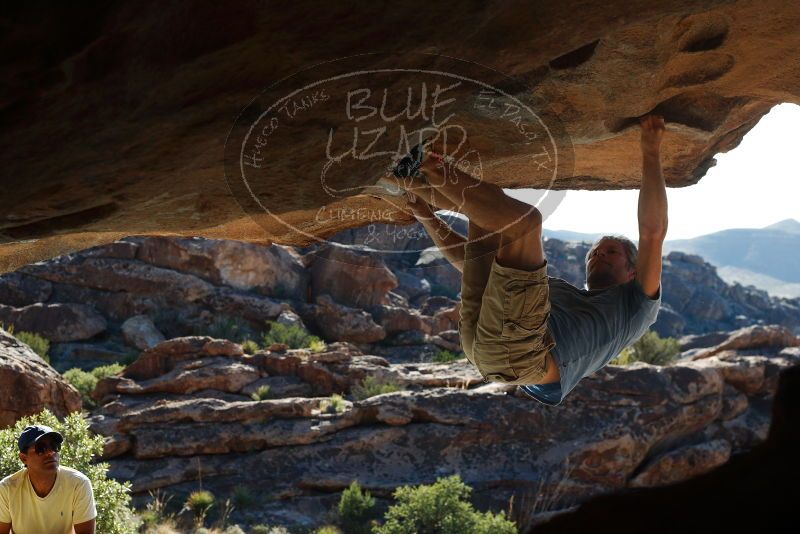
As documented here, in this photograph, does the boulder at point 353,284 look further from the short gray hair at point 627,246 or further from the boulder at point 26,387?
the short gray hair at point 627,246

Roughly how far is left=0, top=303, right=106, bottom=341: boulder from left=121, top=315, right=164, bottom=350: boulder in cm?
106

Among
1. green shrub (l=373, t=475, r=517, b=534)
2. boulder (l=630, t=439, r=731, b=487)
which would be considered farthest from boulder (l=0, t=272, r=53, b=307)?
boulder (l=630, t=439, r=731, b=487)

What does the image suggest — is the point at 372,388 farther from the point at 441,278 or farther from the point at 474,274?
the point at 441,278

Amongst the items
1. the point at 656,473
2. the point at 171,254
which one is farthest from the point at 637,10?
the point at 171,254

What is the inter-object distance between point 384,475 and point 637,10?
47.2 ft

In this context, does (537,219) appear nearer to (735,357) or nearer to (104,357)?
(735,357)

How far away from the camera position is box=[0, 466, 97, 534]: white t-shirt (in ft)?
19.1

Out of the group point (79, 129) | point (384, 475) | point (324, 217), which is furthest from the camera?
point (384, 475)

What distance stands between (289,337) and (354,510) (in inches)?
535

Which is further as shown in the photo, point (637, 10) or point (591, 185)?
point (591, 185)

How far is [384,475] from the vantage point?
16156 mm

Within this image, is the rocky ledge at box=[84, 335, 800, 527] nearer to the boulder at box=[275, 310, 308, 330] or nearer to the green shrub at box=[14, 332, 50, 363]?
the green shrub at box=[14, 332, 50, 363]

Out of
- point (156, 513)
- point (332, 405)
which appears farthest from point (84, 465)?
point (332, 405)

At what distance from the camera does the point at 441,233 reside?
175 inches
